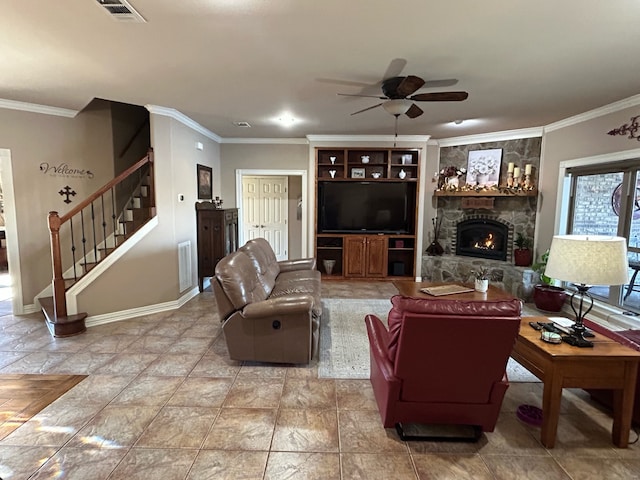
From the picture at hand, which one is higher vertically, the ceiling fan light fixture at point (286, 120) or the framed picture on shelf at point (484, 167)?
the ceiling fan light fixture at point (286, 120)

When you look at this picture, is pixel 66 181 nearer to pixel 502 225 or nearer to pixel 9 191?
pixel 9 191

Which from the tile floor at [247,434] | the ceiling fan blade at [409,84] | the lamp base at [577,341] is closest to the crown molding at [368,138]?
the ceiling fan blade at [409,84]

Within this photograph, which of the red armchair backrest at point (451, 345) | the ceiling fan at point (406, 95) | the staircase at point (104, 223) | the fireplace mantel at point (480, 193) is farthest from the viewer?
the fireplace mantel at point (480, 193)

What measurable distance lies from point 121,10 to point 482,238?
580 centimetres

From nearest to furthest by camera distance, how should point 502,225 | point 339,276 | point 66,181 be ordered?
point 66,181 → point 502,225 → point 339,276

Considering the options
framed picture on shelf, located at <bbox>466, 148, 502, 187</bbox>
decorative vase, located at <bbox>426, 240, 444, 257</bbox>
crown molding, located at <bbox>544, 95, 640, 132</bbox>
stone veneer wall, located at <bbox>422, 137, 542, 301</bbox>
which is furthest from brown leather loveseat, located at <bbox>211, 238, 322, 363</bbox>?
framed picture on shelf, located at <bbox>466, 148, 502, 187</bbox>

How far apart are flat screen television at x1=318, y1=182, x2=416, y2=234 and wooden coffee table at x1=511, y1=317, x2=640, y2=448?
14.1 feet

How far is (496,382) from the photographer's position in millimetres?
1926

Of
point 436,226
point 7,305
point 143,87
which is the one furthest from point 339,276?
point 7,305

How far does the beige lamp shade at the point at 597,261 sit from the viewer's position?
194cm

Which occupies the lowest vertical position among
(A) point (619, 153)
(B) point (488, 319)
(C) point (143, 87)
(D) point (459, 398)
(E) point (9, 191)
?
(D) point (459, 398)

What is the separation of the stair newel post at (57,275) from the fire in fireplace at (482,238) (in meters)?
5.86

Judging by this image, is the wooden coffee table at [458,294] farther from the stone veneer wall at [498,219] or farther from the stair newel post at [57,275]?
the stair newel post at [57,275]

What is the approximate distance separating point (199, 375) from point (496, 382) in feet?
7.35
